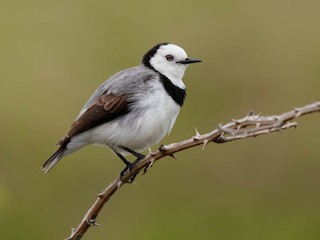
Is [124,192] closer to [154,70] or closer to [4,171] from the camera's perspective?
[4,171]

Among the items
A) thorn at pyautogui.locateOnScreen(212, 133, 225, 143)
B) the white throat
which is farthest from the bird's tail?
thorn at pyautogui.locateOnScreen(212, 133, 225, 143)

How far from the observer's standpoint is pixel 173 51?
5070mm

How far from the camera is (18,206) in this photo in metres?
6.87

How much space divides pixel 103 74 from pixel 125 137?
165 inches

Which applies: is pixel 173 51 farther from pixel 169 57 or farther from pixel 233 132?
pixel 233 132

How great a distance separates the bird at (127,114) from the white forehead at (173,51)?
1.01 ft

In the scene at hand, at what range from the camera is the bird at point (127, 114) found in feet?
14.5

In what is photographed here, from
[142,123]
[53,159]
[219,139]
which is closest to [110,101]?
[142,123]

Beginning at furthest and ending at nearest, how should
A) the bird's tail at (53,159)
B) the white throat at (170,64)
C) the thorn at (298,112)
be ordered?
the white throat at (170,64)
the bird's tail at (53,159)
the thorn at (298,112)

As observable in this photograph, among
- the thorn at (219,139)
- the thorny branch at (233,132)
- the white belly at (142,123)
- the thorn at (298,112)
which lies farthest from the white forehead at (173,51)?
the thorn at (298,112)

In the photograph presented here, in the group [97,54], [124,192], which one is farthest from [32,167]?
[97,54]

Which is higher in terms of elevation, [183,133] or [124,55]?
[124,55]

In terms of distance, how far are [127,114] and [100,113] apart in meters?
0.20

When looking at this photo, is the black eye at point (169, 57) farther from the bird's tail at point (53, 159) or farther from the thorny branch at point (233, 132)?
the thorny branch at point (233, 132)
